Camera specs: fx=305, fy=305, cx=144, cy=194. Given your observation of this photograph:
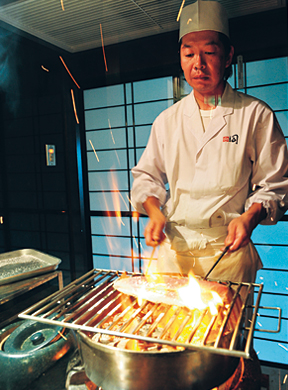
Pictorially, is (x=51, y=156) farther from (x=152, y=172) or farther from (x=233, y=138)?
(x=233, y=138)

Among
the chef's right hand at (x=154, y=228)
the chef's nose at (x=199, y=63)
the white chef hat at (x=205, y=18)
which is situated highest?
the white chef hat at (x=205, y=18)

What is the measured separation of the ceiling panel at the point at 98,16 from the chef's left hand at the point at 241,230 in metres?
1.71

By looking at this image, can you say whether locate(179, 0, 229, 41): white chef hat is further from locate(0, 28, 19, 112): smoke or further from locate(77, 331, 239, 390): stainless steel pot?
locate(0, 28, 19, 112): smoke

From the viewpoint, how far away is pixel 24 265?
1771mm

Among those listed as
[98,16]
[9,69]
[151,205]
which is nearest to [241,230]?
[151,205]

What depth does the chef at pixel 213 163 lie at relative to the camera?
1560mm

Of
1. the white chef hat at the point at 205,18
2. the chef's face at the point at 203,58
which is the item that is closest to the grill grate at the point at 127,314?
the chef's face at the point at 203,58

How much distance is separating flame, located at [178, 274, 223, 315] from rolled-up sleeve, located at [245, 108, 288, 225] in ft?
1.88

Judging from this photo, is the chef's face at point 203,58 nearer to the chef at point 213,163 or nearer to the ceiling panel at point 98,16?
the chef at point 213,163

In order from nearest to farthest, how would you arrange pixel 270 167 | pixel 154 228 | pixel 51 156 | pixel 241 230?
pixel 241 230 < pixel 154 228 < pixel 270 167 < pixel 51 156

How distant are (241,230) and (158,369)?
69 centimetres

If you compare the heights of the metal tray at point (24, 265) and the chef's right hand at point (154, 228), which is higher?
the chef's right hand at point (154, 228)

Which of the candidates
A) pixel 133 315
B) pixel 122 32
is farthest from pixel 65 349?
pixel 122 32

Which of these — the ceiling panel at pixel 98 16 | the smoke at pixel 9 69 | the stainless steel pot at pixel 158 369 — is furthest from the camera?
the smoke at pixel 9 69
